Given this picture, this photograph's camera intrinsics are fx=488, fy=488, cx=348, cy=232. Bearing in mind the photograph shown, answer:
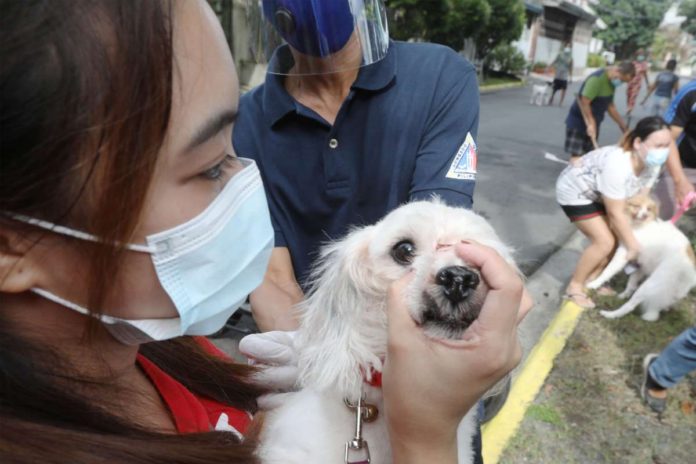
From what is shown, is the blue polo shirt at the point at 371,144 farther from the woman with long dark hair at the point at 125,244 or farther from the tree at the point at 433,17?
the tree at the point at 433,17

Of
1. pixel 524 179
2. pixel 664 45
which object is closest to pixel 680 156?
pixel 524 179

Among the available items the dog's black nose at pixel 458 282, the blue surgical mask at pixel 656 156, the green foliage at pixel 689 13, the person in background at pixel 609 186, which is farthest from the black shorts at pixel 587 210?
the green foliage at pixel 689 13

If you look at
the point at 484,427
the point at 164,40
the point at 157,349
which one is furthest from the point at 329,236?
the point at 484,427

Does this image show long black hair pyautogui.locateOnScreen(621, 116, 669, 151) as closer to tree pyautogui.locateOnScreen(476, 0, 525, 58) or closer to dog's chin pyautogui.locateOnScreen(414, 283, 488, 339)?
dog's chin pyautogui.locateOnScreen(414, 283, 488, 339)

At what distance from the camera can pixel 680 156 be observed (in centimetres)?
484

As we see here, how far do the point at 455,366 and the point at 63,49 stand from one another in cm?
85

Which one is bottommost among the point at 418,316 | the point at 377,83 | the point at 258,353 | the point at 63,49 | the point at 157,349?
the point at 258,353

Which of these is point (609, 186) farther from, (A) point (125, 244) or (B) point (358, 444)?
(A) point (125, 244)

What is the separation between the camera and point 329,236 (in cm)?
194

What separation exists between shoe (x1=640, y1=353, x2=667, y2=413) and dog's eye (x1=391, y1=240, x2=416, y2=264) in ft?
8.25

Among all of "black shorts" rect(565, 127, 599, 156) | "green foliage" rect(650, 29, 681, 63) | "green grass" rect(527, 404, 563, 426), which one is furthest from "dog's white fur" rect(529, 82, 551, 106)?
"green foliage" rect(650, 29, 681, 63)

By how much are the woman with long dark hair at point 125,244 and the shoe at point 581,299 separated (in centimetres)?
351

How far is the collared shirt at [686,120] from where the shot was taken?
4.57 m

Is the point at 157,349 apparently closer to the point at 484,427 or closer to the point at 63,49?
the point at 63,49
